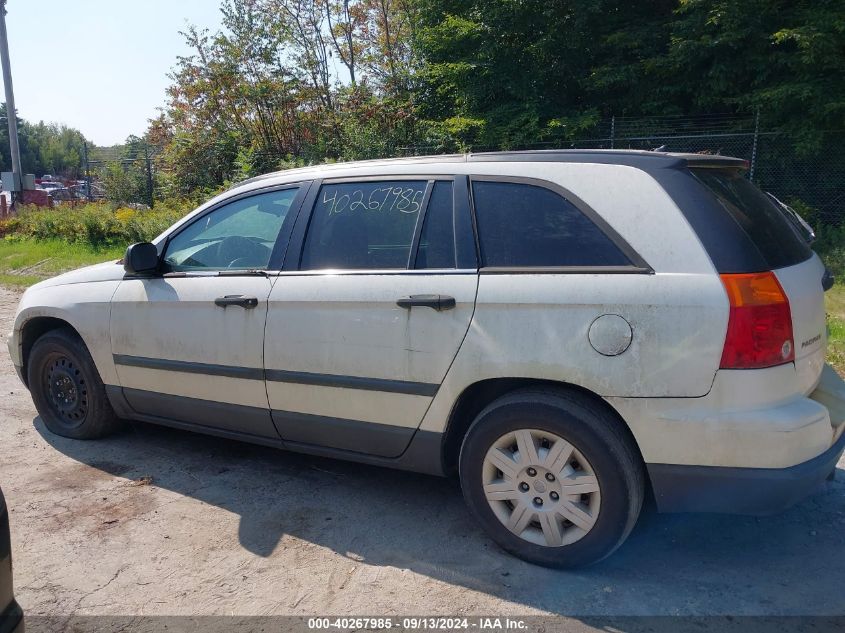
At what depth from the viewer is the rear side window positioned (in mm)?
3035

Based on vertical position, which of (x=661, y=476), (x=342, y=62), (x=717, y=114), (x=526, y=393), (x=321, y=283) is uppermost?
(x=342, y=62)

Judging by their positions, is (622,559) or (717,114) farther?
(717,114)

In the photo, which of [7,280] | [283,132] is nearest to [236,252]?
[7,280]

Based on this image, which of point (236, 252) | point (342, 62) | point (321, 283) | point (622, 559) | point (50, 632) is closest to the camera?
point (50, 632)

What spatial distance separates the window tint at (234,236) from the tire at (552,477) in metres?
1.71

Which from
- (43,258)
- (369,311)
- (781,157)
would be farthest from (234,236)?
(43,258)

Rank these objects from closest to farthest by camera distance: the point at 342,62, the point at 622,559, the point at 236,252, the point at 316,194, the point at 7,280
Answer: the point at 622,559
the point at 316,194
the point at 236,252
the point at 7,280
the point at 342,62

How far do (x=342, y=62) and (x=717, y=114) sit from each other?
11.4 metres

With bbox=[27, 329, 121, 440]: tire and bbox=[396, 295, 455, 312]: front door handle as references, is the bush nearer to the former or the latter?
bbox=[27, 329, 121, 440]: tire

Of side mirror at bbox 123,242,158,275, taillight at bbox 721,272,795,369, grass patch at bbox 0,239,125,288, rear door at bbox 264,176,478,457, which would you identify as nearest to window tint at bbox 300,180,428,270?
rear door at bbox 264,176,478,457

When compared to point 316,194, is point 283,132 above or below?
above

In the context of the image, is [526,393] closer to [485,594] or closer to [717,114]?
[485,594]

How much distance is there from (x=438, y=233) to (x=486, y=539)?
1.55 m

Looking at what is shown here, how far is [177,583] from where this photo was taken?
Result: 3.19m
